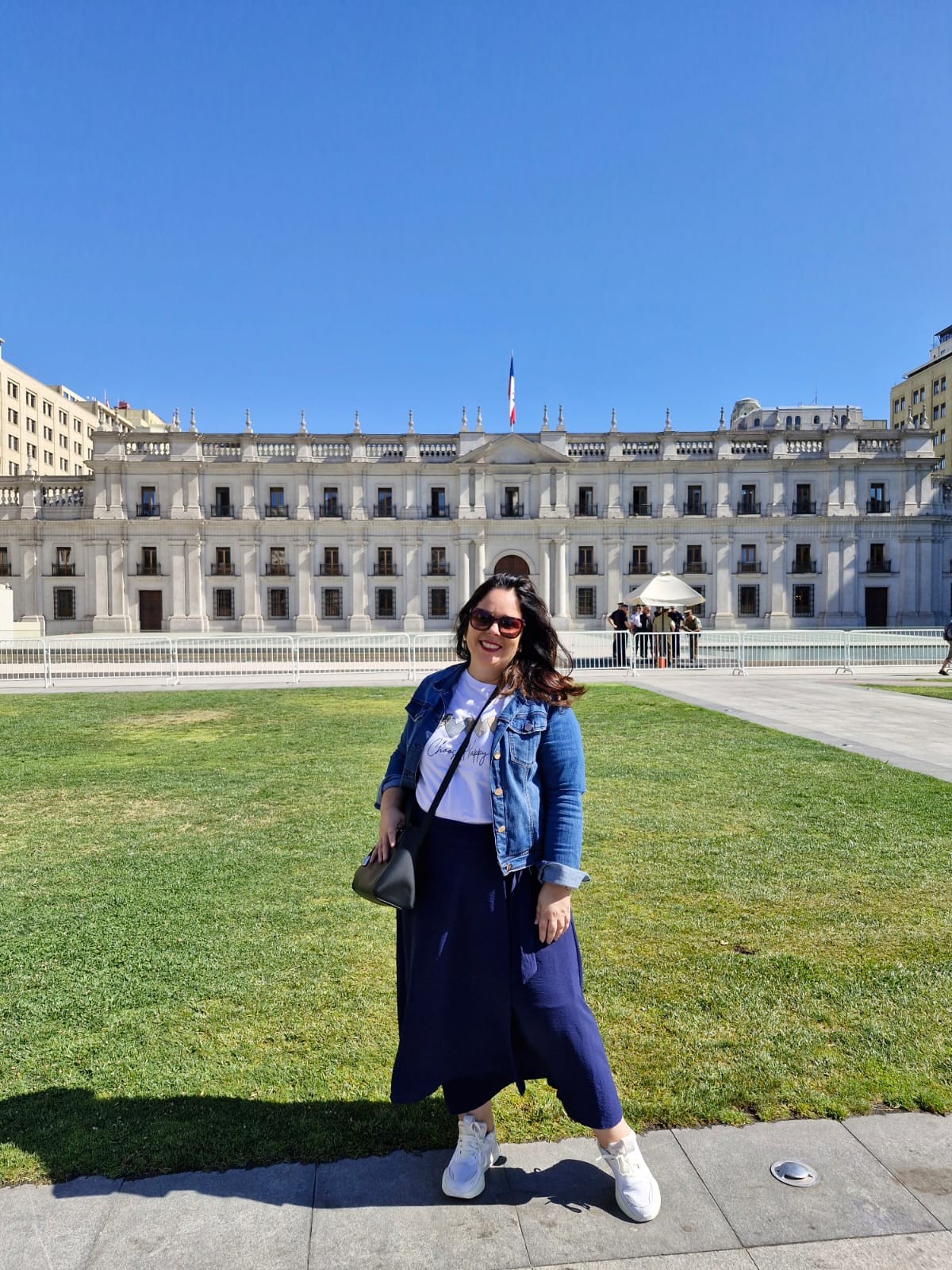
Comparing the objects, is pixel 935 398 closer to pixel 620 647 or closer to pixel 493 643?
pixel 620 647

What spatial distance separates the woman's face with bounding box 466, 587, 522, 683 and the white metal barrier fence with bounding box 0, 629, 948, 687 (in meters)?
16.8

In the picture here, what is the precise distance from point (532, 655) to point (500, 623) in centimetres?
18

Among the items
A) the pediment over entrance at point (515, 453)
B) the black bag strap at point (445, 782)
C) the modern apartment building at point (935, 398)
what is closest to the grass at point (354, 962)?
the black bag strap at point (445, 782)

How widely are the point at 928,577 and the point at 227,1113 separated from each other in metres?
50.8

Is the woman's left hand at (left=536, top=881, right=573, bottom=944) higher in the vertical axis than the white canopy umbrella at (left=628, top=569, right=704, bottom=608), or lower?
lower

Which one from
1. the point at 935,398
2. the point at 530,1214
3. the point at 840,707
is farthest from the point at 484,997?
the point at 935,398

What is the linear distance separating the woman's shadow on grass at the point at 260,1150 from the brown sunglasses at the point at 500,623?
1772 millimetres

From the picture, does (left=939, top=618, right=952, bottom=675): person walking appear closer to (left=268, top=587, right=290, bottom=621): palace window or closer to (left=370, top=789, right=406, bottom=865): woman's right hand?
(left=370, top=789, right=406, bottom=865): woman's right hand

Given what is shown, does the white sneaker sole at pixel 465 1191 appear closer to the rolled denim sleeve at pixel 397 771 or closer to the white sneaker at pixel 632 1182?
the white sneaker at pixel 632 1182

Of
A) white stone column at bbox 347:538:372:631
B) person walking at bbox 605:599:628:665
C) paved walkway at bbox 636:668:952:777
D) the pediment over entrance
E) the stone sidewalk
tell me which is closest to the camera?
the stone sidewalk

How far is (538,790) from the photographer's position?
8.44 ft

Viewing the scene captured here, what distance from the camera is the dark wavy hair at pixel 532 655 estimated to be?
2.59m

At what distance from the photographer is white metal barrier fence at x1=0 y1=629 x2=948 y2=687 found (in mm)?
20234

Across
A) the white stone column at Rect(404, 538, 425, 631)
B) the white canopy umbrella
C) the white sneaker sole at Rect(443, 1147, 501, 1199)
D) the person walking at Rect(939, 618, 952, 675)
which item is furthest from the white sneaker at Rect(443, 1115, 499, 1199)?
the white stone column at Rect(404, 538, 425, 631)
